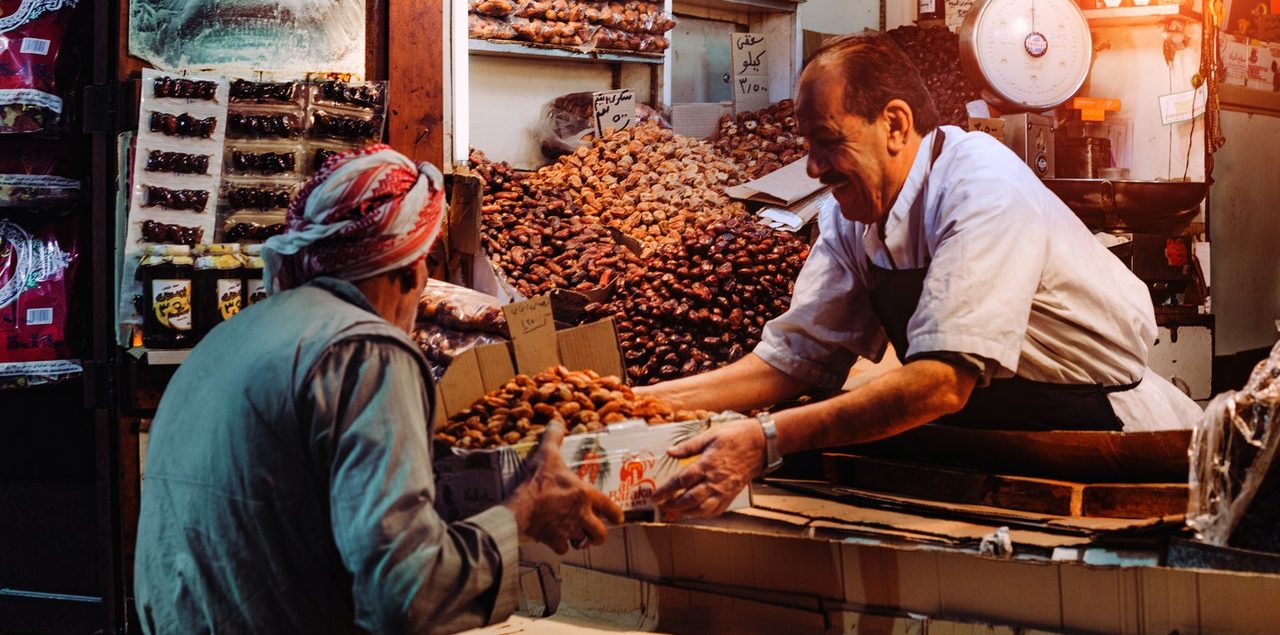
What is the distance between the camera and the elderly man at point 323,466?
1.50 m

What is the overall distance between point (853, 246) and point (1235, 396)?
1.12 metres

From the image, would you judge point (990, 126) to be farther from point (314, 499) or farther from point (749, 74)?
point (314, 499)

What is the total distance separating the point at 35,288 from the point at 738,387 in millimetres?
2720

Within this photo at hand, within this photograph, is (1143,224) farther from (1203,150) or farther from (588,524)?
(588,524)

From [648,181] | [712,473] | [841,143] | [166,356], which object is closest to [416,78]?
[166,356]

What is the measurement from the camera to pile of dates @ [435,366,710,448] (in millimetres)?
1900

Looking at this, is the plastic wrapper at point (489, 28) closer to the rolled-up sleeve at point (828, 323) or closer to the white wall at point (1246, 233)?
the rolled-up sleeve at point (828, 323)

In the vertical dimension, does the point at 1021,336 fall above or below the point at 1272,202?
below

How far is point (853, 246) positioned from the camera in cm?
287

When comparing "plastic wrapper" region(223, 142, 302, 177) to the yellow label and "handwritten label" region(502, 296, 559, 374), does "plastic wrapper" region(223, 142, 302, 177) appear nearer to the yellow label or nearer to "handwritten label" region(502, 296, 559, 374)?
the yellow label

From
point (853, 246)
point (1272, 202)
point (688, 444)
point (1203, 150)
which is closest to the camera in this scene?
point (688, 444)

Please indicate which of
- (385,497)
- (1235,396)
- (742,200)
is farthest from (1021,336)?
(742,200)

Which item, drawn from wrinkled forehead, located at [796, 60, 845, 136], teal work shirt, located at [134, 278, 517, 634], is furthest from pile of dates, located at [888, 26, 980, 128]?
teal work shirt, located at [134, 278, 517, 634]

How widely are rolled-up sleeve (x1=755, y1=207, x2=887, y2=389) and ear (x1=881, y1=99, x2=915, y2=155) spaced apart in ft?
1.13
